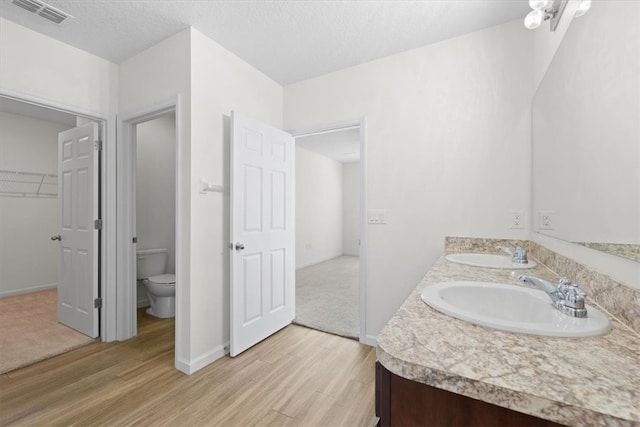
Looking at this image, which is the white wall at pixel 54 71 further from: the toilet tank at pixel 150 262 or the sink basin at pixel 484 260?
the sink basin at pixel 484 260

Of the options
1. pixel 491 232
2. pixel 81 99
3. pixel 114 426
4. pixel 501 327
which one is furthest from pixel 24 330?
pixel 491 232

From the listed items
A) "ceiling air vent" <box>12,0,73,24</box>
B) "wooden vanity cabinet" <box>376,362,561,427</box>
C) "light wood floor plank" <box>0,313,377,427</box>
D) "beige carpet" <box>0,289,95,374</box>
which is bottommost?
"light wood floor plank" <box>0,313,377,427</box>

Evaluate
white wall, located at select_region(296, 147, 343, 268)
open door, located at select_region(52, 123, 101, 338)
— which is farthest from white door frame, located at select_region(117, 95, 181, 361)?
white wall, located at select_region(296, 147, 343, 268)

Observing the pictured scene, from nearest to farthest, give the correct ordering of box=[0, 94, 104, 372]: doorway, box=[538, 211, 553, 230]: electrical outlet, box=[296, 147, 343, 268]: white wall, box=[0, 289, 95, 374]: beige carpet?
box=[538, 211, 553, 230]: electrical outlet, box=[0, 289, 95, 374]: beige carpet, box=[0, 94, 104, 372]: doorway, box=[296, 147, 343, 268]: white wall

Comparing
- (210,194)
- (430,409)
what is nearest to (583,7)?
(430,409)

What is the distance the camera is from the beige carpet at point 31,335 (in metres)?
2.14

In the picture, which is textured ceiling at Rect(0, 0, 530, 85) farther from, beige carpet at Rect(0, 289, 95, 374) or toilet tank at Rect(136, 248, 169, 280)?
beige carpet at Rect(0, 289, 95, 374)

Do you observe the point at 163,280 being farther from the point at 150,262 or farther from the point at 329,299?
the point at 329,299

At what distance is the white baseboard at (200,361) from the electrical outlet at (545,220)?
2.34 m

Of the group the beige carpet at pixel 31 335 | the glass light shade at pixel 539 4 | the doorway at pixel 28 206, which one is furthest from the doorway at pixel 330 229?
the doorway at pixel 28 206

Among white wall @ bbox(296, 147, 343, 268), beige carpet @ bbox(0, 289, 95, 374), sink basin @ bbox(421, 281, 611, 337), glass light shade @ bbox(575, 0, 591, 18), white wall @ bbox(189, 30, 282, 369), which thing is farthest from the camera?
white wall @ bbox(296, 147, 343, 268)

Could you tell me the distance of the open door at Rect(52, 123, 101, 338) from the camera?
7.92ft

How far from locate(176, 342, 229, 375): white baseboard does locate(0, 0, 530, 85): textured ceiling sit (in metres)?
2.39

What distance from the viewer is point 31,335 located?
250 cm
